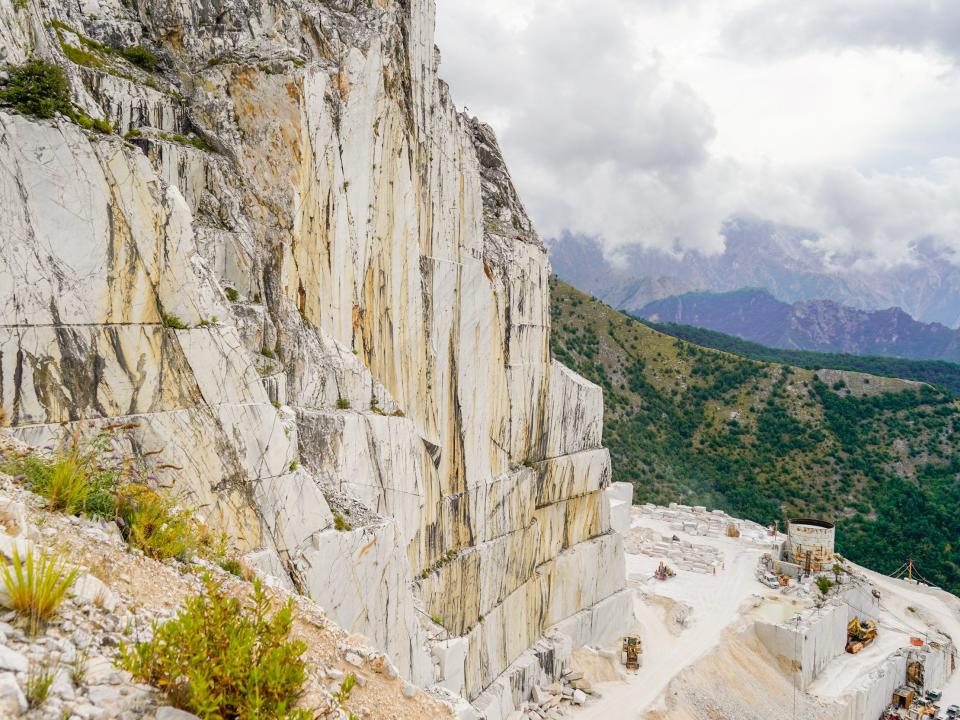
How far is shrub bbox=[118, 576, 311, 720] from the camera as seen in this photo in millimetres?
3664

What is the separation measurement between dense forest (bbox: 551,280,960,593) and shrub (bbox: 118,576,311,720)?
5254 centimetres

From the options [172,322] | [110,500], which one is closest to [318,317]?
[172,322]

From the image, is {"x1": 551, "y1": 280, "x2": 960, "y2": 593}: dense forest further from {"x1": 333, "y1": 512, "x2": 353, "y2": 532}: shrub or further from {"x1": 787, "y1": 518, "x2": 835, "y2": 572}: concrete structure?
{"x1": 333, "y1": 512, "x2": 353, "y2": 532}: shrub

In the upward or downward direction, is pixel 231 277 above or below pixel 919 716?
above

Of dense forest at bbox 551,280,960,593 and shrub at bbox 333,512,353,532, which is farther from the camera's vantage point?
dense forest at bbox 551,280,960,593

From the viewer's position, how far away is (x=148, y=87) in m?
12.8

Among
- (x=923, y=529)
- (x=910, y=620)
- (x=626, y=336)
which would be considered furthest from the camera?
(x=626, y=336)

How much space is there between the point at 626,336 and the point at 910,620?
4109cm

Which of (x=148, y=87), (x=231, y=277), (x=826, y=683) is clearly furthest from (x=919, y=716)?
(x=148, y=87)

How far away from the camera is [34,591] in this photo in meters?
3.76

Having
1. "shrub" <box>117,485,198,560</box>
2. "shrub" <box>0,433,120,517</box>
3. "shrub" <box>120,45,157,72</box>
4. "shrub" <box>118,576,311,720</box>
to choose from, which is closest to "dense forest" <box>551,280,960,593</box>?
"shrub" <box>120,45,157,72</box>

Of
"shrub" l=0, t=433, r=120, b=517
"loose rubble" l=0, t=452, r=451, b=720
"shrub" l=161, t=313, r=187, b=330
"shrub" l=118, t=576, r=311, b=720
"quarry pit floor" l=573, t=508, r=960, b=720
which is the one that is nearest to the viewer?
"loose rubble" l=0, t=452, r=451, b=720

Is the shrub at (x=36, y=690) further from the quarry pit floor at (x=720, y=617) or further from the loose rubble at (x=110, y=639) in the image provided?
the quarry pit floor at (x=720, y=617)

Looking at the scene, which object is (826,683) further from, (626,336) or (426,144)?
(626,336)
